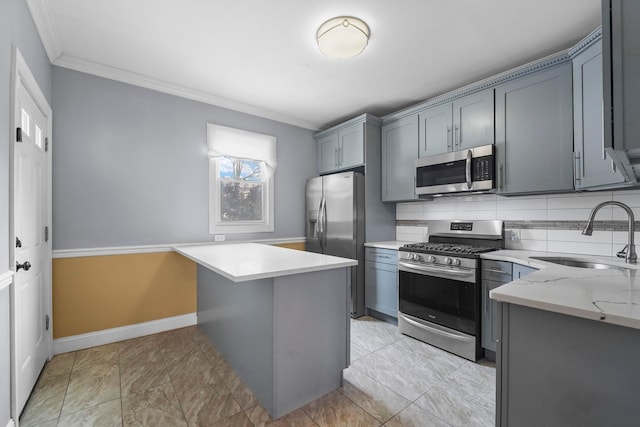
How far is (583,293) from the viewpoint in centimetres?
110

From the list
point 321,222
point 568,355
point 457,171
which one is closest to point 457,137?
point 457,171

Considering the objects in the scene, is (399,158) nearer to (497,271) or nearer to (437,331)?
(497,271)

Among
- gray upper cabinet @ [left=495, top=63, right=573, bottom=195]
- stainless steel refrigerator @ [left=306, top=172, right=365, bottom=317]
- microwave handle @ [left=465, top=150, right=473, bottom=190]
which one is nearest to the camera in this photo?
gray upper cabinet @ [left=495, top=63, right=573, bottom=195]

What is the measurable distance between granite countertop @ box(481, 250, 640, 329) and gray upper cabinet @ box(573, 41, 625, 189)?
0.79 m

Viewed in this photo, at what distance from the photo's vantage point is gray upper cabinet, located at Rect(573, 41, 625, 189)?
77.7 inches

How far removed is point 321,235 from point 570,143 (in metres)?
2.65

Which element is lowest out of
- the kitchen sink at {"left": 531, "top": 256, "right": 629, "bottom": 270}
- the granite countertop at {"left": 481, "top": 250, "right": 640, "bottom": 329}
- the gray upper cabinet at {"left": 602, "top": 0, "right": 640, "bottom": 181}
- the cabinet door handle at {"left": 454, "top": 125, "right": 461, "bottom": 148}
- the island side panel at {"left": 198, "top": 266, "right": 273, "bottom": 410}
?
the island side panel at {"left": 198, "top": 266, "right": 273, "bottom": 410}

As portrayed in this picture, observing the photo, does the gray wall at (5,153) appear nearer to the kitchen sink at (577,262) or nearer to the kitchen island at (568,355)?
the kitchen island at (568,355)

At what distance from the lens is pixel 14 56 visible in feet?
5.12

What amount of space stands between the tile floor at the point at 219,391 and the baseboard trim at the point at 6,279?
3.02 ft

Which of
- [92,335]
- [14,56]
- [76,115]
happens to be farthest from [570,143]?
[92,335]

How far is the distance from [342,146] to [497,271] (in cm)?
237

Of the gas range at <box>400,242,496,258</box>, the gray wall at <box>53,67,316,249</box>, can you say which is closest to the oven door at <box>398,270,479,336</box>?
the gas range at <box>400,242,496,258</box>

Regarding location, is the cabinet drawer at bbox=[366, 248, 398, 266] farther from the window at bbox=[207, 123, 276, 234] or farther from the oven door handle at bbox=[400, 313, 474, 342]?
the window at bbox=[207, 123, 276, 234]
